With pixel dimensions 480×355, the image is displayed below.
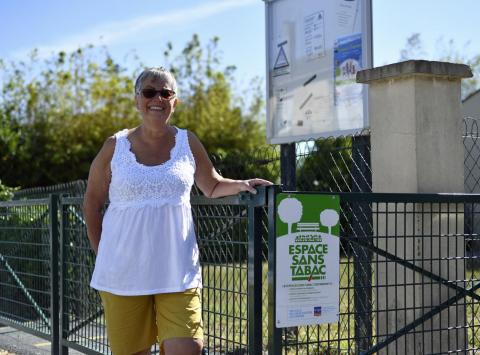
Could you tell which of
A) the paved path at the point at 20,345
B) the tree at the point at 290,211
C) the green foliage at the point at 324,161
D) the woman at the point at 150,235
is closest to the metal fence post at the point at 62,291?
the paved path at the point at 20,345

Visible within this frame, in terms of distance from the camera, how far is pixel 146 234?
11.6 feet

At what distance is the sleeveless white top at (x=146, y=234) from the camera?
3.54 meters

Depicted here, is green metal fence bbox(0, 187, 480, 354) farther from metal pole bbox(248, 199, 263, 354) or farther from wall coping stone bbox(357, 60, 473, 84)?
wall coping stone bbox(357, 60, 473, 84)

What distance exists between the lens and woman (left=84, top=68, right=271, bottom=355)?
11.6 feet

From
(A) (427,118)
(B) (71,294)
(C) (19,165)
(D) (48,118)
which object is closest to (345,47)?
(A) (427,118)

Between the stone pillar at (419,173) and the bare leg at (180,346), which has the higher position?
the stone pillar at (419,173)

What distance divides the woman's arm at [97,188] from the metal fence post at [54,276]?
7.59ft

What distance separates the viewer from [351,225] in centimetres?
458

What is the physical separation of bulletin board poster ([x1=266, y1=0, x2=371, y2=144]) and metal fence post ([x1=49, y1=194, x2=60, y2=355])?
95.3 inches

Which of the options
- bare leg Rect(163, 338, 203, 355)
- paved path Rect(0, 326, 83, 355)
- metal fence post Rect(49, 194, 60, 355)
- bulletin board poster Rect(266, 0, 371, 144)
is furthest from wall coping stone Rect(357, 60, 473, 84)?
paved path Rect(0, 326, 83, 355)

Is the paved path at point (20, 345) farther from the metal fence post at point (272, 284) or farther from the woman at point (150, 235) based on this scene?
the metal fence post at point (272, 284)

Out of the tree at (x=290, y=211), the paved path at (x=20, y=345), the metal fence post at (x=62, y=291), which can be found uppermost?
the tree at (x=290, y=211)

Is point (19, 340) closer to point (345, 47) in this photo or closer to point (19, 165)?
point (345, 47)

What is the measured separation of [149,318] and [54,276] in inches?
103
